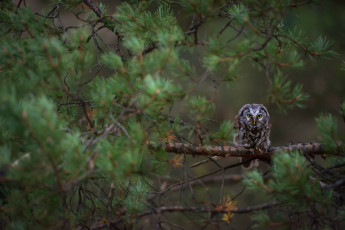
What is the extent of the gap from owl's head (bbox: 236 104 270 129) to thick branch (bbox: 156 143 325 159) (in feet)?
2.38

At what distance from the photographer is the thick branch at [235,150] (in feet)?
8.16

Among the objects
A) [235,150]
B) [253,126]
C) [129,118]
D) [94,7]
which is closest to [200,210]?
[129,118]

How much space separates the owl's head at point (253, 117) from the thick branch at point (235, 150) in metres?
0.73

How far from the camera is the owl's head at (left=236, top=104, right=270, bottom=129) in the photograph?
144 inches

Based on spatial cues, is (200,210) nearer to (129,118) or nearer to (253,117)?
(129,118)

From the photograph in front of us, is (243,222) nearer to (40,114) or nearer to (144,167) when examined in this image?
(144,167)

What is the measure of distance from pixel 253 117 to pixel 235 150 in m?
0.95

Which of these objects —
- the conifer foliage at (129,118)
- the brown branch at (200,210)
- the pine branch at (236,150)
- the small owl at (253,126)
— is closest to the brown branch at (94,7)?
the conifer foliage at (129,118)

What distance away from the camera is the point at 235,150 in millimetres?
2812

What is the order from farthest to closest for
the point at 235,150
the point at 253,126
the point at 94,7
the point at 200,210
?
1. the point at 253,126
2. the point at 235,150
3. the point at 94,7
4. the point at 200,210

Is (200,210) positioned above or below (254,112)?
below

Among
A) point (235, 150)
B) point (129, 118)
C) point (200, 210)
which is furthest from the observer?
point (235, 150)

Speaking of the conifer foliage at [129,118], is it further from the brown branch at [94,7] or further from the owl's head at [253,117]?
the owl's head at [253,117]

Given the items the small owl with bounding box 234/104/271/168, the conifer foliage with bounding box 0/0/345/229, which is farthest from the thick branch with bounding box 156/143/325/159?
the small owl with bounding box 234/104/271/168
